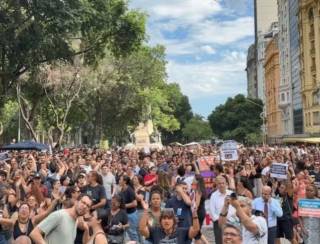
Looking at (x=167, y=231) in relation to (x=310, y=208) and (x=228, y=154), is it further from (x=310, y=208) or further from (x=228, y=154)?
(x=228, y=154)

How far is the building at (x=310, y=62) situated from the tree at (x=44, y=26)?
45370 mm

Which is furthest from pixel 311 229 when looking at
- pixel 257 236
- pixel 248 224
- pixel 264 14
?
pixel 264 14

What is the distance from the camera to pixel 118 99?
50375 millimetres

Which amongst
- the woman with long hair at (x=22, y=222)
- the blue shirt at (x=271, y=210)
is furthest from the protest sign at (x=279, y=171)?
the woman with long hair at (x=22, y=222)

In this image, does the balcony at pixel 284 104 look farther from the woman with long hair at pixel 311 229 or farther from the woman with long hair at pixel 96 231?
the woman with long hair at pixel 96 231

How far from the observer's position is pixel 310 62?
69625 millimetres

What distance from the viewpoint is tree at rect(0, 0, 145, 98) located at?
2088 centimetres

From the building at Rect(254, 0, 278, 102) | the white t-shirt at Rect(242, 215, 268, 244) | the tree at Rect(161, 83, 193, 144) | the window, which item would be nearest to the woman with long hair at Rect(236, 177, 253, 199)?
the white t-shirt at Rect(242, 215, 268, 244)

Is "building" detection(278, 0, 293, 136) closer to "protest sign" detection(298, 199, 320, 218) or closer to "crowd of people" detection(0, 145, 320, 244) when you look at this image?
"crowd of people" detection(0, 145, 320, 244)

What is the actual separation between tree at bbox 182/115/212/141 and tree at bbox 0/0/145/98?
300 feet

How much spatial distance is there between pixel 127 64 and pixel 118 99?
3.82m

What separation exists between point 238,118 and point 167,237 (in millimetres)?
97669

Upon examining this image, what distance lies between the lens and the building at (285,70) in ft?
282

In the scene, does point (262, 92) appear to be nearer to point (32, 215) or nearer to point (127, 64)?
point (127, 64)
